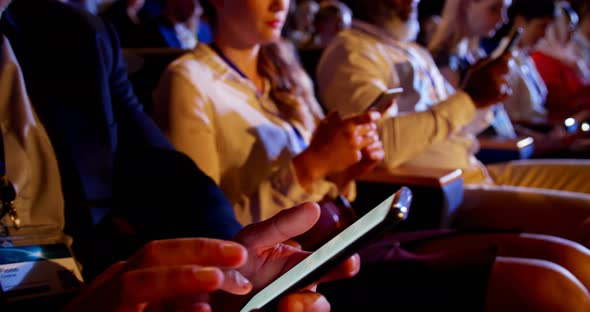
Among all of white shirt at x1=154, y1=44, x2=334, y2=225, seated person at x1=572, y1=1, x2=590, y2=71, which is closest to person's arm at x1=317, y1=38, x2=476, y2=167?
white shirt at x1=154, y1=44, x2=334, y2=225

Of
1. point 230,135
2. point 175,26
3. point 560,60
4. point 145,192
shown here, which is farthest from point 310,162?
point 560,60

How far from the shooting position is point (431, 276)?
918 mm

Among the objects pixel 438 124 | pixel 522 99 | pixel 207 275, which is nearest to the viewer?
pixel 207 275

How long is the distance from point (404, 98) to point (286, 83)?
53 cm

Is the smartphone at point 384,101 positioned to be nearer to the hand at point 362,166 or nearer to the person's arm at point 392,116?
the hand at point 362,166

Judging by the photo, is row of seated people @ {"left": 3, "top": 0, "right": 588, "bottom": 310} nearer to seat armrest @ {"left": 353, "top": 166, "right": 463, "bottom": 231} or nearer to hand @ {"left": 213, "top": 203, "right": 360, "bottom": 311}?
seat armrest @ {"left": 353, "top": 166, "right": 463, "bottom": 231}

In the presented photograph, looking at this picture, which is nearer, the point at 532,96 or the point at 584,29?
the point at 532,96

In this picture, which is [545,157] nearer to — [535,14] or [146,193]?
[535,14]

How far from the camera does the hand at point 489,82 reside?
146 cm

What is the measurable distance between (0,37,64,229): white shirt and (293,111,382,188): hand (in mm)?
529

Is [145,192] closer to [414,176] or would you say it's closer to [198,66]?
[198,66]

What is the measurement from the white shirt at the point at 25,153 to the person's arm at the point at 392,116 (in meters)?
0.92

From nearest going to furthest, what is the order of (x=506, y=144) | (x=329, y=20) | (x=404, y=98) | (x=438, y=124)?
1. (x=438, y=124)
2. (x=404, y=98)
3. (x=506, y=144)
4. (x=329, y=20)

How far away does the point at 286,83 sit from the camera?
1.34 metres
